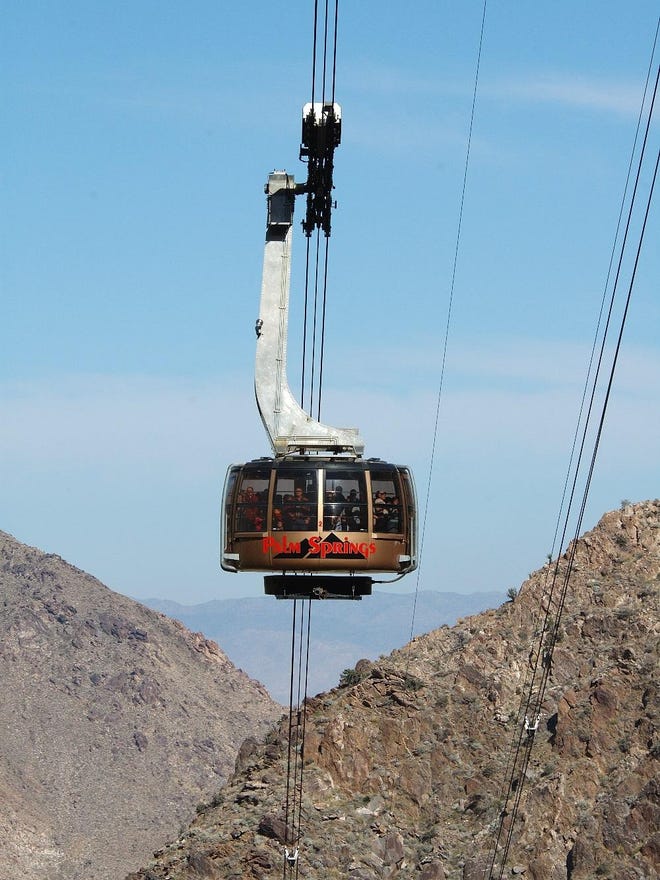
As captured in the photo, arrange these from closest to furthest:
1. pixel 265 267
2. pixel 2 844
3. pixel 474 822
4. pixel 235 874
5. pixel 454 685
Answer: pixel 265 267
pixel 235 874
pixel 474 822
pixel 454 685
pixel 2 844

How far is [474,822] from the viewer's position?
112875 millimetres

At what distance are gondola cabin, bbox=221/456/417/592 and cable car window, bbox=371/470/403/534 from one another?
25mm

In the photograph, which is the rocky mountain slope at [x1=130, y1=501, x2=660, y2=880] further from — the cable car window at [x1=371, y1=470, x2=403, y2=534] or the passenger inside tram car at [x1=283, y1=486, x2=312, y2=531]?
the passenger inside tram car at [x1=283, y1=486, x2=312, y2=531]

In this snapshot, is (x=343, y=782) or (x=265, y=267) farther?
(x=343, y=782)

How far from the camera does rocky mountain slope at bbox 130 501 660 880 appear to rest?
107 meters

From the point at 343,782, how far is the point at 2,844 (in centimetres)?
7973

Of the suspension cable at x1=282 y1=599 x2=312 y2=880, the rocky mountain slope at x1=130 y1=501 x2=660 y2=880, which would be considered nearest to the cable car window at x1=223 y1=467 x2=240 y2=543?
the suspension cable at x1=282 y1=599 x2=312 y2=880

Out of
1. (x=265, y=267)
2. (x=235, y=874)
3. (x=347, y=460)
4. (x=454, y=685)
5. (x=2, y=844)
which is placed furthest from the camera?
(x=2, y=844)

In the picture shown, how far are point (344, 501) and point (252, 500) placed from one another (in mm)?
2426

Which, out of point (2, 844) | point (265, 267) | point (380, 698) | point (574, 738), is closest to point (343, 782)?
point (380, 698)

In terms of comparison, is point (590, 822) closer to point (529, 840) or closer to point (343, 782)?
point (529, 840)

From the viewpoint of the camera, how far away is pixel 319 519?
151 ft

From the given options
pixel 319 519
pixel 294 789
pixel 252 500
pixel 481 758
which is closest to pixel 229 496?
pixel 252 500

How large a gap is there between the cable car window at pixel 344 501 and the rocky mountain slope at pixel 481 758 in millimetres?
61885
